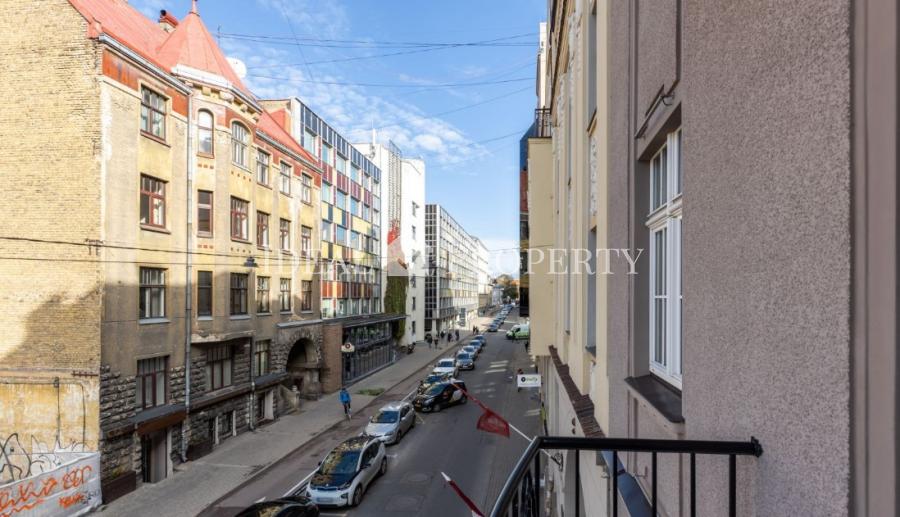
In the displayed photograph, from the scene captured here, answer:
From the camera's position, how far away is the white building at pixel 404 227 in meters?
43.4

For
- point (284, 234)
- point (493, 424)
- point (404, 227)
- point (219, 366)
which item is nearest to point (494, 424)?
point (493, 424)

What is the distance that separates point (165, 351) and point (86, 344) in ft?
8.72

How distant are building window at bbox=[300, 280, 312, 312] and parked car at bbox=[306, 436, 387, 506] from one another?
1192 centimetres

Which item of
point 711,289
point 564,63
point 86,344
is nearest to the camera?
point 711,289

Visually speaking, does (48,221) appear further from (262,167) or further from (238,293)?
(262,167)

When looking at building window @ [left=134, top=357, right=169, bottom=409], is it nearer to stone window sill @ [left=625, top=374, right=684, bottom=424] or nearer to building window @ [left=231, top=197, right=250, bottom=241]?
building window @ [left=231, top=197, right=250, bottom=241]

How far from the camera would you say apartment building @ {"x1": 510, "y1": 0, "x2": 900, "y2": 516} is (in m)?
1.34

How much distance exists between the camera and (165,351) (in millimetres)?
16250

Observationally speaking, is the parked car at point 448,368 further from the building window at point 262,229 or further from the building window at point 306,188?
the building window at point 262,229

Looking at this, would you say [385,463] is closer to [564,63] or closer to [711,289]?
[564,63]

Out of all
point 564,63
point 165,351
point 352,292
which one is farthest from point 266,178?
point 564,63

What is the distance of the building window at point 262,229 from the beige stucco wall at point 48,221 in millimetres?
7974

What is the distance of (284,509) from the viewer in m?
10.8

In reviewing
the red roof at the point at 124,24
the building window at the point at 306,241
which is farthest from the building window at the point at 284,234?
the red roof at the point at 124,24
